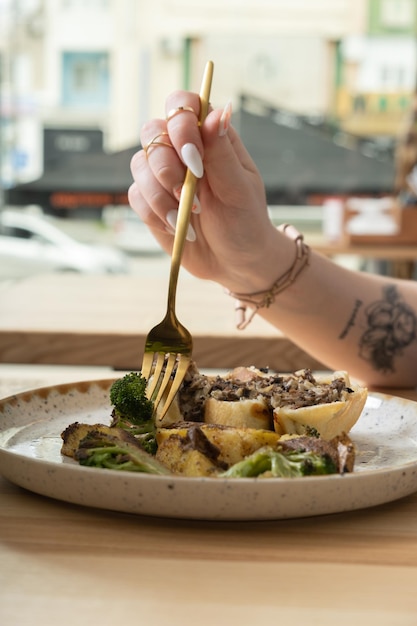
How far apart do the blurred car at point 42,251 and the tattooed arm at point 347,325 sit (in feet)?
17.7

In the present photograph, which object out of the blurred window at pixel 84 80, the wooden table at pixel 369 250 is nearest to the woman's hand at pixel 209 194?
the wooden table at pixel 369 250

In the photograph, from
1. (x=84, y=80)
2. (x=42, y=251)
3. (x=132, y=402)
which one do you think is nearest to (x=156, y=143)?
(x=132, y=402)

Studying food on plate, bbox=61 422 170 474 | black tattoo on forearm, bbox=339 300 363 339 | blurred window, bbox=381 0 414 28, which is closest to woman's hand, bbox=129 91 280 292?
black tattoo on forearm, bbox=339 300 363 339

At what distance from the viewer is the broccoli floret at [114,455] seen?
2.18 feet

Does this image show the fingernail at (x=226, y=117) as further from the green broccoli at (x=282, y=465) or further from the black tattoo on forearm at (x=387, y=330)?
the green broccoli at (x=282, y=465)

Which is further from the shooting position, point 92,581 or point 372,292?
point 372,292

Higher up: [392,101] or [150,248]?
[392,101]

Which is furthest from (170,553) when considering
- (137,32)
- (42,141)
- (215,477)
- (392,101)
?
(137,32)

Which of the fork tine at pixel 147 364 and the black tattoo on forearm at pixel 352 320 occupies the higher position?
the fork tine at pixel 147 364

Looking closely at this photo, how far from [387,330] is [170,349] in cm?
63

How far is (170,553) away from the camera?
60cm

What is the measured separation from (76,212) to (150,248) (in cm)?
119

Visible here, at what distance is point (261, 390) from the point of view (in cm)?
87

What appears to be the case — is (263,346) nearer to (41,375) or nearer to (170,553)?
(41,375)
